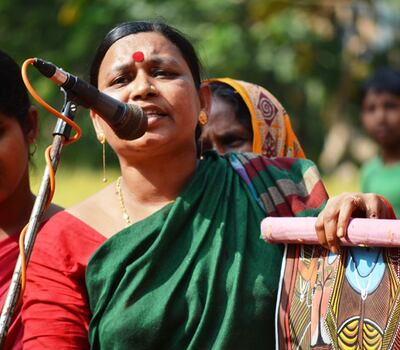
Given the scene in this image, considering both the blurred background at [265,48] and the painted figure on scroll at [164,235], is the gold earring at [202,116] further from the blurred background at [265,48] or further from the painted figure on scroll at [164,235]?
the blurred background at [265,48]

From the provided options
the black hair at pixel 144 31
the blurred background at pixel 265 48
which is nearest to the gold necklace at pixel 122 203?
the black hair at pixel 144 31

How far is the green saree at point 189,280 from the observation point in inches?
104

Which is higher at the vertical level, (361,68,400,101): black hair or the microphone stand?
(361,68,400,101): black hair

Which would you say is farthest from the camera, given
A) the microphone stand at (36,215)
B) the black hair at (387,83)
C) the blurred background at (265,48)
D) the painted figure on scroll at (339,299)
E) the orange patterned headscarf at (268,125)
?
the blurred background at (265,48)

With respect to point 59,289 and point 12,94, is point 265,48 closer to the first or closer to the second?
point 12,94

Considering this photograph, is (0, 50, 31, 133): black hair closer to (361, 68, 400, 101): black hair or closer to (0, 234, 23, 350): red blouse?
(0, 234, 23, 350): red blouse

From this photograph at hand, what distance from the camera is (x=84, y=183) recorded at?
1567 cm

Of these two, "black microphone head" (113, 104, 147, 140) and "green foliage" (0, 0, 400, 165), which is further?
"green foliage" (0, 0, 400, 165)

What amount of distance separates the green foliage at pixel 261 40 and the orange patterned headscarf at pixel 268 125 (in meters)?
9.50

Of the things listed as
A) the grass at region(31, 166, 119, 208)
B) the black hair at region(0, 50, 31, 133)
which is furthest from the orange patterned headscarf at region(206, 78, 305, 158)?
the grass at region(31, 166, 119, 208)

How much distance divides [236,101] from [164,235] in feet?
3.75

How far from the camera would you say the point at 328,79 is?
16641 mm

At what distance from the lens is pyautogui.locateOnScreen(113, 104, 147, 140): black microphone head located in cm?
239

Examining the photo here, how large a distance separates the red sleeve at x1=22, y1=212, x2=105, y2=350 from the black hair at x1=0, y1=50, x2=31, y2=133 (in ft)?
1.84
